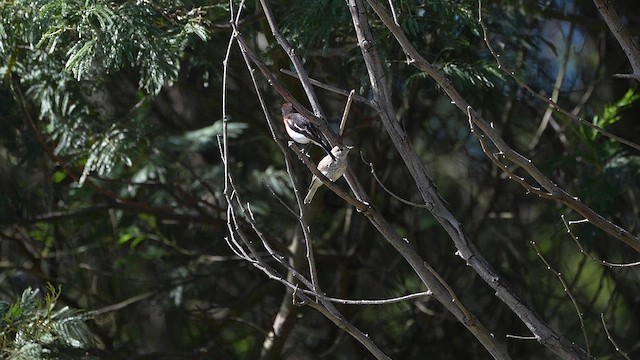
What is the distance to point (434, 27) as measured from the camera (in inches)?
112

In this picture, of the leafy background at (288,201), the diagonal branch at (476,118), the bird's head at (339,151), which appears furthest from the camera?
the leafy background at (288,201)

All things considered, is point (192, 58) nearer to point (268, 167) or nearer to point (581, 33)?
point (268, 167)

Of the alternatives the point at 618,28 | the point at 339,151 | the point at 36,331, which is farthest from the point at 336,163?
the point at 36,331

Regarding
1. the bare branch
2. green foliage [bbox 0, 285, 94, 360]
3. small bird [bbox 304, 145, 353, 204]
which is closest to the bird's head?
small bird [bbox 304, 145, 353, 204]

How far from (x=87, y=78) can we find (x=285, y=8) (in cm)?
70

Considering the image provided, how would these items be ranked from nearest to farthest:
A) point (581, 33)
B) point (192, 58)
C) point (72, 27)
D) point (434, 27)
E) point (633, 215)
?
point (72, 27)
point (434, 27)
point (192, 58)
point (633, 215)
point (581, 33)

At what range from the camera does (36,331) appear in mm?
2654

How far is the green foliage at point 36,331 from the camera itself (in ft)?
8.55

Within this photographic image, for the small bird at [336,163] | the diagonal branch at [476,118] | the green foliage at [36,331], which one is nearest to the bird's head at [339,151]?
the small bird at [336,163]

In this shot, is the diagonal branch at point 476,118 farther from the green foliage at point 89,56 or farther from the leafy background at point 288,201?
the leafy background at point 288,201

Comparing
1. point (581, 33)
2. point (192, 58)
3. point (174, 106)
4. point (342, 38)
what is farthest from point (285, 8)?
point (581, 33)

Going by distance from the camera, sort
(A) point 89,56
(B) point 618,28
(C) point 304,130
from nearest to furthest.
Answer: (B) point 618,28 → (C) point 304,130 → (A) point 89,56

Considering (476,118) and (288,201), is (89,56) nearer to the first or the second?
(476,118)

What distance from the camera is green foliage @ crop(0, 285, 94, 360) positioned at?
8.55ft
